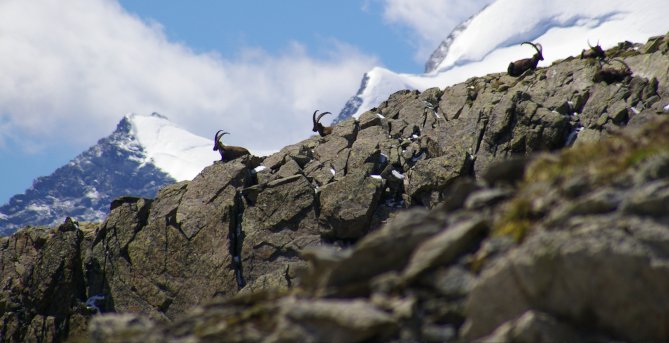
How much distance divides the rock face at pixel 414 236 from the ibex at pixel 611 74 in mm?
513

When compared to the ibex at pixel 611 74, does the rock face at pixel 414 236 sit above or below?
below

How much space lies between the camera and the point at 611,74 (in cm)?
3666

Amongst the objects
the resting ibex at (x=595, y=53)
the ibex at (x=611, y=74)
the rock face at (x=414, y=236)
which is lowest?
the rock face at (x=414, y=236)

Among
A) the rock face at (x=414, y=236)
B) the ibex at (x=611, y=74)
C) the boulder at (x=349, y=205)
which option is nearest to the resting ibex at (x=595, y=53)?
the rock face at (x=414, y=236)

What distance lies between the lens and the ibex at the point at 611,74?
36438 millimetres

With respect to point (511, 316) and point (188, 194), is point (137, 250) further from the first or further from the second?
point (511, 316)

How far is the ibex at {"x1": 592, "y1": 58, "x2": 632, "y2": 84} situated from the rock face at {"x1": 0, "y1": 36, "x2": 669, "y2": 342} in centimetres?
51

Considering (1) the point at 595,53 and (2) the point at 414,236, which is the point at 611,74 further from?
(2) the point at 414,236

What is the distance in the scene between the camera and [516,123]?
3559 cm

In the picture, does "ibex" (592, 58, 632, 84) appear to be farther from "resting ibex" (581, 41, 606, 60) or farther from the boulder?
the boulder

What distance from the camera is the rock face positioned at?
29.1ft

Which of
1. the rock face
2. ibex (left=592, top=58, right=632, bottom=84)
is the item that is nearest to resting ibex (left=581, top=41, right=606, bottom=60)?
the rock face

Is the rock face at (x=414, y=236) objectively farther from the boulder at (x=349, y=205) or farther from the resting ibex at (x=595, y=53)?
the resting ibex at (x=595, y=53)

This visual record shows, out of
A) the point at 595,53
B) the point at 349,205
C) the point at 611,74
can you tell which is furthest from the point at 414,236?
the point at 595,53
